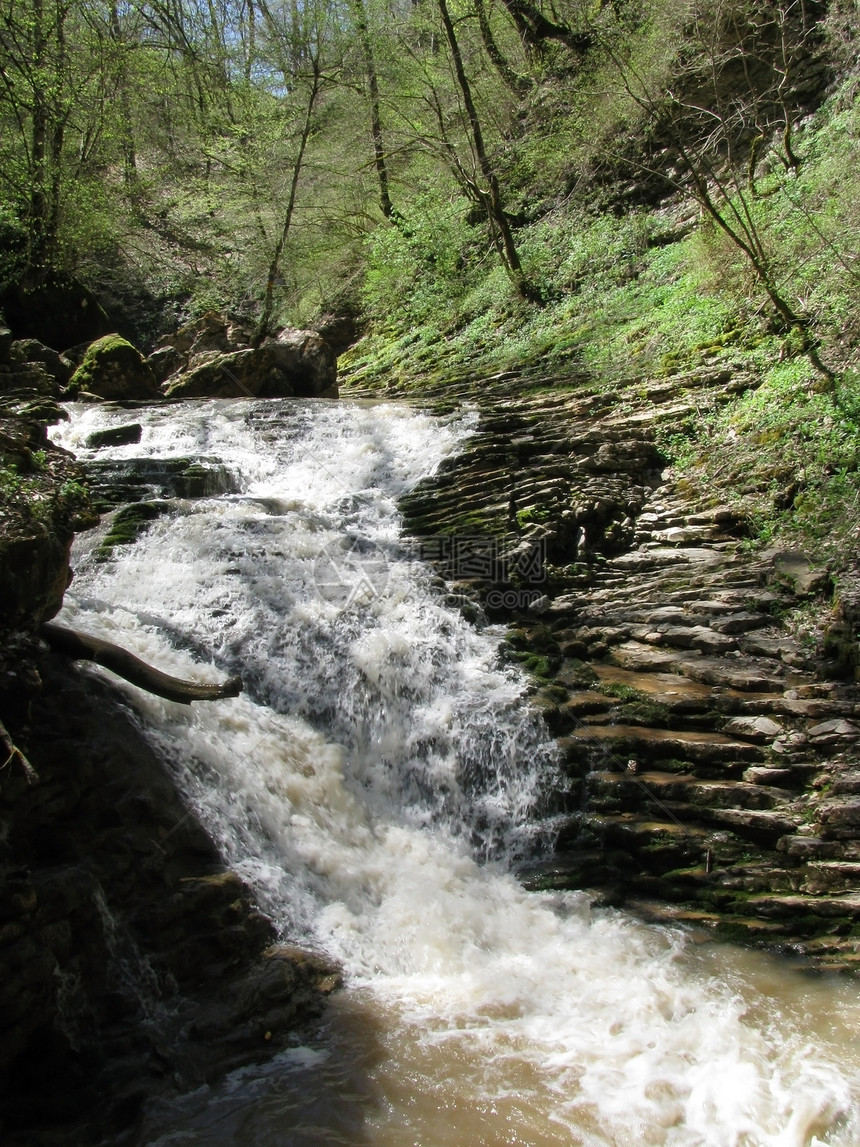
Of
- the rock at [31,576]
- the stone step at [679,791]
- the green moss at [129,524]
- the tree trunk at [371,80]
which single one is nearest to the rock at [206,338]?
the tree trunk at [371,80]

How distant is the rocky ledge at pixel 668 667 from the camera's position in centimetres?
521

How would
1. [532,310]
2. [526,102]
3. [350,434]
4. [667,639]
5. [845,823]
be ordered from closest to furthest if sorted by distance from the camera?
[845,823]
[667,639]
[350,434]
[532,310]
[526,102]

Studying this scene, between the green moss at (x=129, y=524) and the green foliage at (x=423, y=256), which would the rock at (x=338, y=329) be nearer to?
the green foliage at (x=423, y=256)

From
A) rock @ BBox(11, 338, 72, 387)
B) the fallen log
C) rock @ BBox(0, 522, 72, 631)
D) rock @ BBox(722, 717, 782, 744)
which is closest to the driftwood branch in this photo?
rock @ BBox(0, 522, 72, 631)

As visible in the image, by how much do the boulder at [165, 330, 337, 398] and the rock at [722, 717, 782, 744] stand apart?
41.5ft

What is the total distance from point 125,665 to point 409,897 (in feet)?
8.42

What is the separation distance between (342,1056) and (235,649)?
384 centimetres

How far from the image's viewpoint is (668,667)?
673cm

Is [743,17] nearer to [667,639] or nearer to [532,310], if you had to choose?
[532,310]

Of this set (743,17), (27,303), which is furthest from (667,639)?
(27,303)

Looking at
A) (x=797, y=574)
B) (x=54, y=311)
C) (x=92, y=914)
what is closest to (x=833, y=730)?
(x=797, y=574)

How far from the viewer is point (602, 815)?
593 centimetres

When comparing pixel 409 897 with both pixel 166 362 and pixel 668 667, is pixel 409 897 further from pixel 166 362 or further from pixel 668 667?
pixel 166 362

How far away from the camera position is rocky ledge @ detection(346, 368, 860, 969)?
5215mm
